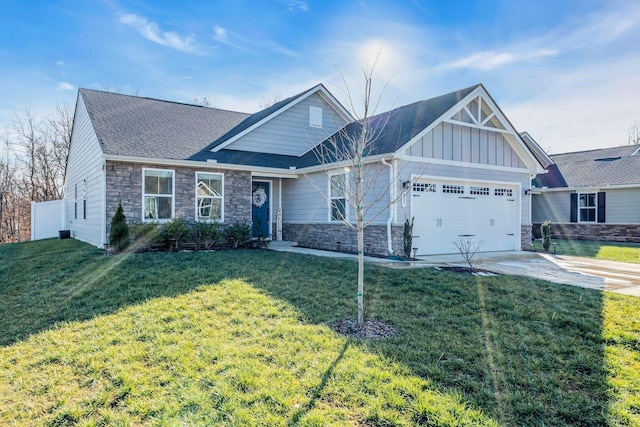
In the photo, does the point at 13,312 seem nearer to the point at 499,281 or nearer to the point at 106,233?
the point at 106,233

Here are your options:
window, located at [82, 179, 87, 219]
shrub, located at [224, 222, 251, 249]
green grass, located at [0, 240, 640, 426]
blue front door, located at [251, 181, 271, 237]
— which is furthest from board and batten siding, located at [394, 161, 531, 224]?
window, located at [82, 179, 87, 219]

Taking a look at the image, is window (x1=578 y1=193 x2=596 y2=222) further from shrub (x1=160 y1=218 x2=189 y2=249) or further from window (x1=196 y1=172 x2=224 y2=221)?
shrub (x1=160 y1=218 x2=189 y2=249)

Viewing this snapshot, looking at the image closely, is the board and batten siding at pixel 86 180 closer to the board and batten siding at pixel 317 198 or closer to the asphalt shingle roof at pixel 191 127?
the asphalt shingle roof at pixel 191 127

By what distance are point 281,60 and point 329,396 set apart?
1169cm

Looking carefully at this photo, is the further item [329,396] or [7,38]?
[7,38]

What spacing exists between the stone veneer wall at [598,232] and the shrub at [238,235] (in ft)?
47.5

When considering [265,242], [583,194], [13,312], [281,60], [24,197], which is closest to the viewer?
[13,312]

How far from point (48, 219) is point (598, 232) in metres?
25.5

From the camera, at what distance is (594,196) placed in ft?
57.2

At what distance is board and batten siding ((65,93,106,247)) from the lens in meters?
11.0

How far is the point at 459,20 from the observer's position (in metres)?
9.53

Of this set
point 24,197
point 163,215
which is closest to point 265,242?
point 163,215

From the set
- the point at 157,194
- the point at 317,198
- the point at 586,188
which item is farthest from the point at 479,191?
the point at 157,194

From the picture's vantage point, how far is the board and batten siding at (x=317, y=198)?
33.7 feet
